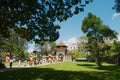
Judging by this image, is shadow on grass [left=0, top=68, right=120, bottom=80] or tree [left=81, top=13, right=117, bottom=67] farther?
tree [left=81, top=13, right=117, bottom=67]

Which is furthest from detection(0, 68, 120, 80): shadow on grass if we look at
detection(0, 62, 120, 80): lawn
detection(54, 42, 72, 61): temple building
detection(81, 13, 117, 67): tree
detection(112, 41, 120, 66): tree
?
detection(54, 42, 72, 61): temple building

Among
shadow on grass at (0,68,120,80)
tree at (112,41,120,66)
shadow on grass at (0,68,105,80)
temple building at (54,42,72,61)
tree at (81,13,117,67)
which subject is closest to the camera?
shadow on grass at (0,68,105,80)

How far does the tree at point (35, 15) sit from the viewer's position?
17.5 metres

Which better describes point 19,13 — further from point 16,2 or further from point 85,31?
point 85,31

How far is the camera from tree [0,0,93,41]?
687 inches

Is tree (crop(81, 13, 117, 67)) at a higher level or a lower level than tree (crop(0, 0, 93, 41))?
higher

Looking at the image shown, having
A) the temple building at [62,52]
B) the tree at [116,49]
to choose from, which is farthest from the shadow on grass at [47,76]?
the temple building at [62,52]

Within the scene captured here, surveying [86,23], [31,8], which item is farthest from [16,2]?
[86,23]

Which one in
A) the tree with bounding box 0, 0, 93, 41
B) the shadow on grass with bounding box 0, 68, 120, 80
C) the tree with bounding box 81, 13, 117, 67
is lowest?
the shadow on grass with bounding box 0, 68, 120, 80

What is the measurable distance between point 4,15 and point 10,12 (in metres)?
0.64

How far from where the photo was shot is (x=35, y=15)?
61.6 ft

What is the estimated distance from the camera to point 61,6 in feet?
57.3

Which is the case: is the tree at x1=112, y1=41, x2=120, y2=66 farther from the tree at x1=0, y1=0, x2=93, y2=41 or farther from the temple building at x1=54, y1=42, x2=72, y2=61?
the temple building at x1=54, y1=42, x2=72, y2=61

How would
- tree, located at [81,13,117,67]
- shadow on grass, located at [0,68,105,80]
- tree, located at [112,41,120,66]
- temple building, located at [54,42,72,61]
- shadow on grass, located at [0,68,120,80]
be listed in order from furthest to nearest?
temple building, located at [54,42,72,61] → tree, located at [112,41,120,66] → tree, located at [81,13,117,67] → shadow on grass, located at [0,68,120,80] → shadow on grass, located at [0,68,105,80]
